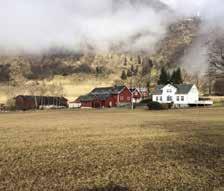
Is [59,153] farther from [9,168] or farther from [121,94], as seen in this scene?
[121,94]

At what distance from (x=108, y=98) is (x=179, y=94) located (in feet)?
95.9

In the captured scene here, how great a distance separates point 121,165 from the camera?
1786 cm

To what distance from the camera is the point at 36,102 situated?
160 m

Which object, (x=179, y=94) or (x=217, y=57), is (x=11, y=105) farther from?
(x=217, y=57)

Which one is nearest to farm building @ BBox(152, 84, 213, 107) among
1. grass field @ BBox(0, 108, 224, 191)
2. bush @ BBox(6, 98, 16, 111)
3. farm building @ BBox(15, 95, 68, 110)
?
farm building @ BBox(15, 95, 68, 110)

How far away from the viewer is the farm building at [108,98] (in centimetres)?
15100

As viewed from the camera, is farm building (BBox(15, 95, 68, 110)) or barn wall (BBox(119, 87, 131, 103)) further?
farm building (BBox(15, 95, 68, 110))

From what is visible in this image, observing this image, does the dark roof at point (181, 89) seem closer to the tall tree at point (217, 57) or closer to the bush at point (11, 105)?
the bush at point (11, 105)

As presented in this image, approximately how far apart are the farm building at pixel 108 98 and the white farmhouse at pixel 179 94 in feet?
58.6

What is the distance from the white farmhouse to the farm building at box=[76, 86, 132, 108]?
17.9 m

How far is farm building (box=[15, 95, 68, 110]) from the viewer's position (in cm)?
15375

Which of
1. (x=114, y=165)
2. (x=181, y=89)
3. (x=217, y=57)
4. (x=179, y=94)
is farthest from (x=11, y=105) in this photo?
(x=114, y=165)

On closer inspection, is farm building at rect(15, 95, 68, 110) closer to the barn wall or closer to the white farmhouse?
the barn wall

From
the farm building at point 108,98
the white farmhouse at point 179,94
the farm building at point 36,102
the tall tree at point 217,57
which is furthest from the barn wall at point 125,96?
the tall tree at point 217,57
